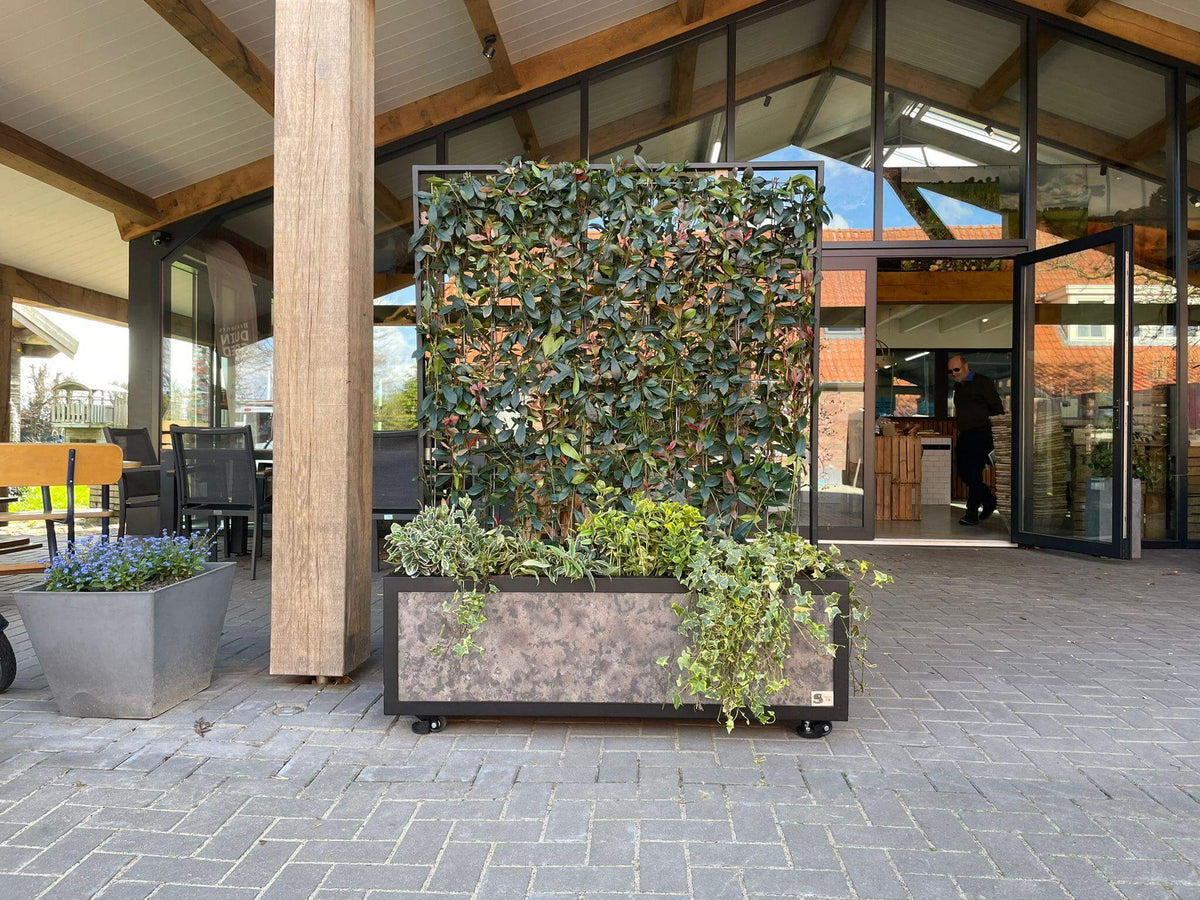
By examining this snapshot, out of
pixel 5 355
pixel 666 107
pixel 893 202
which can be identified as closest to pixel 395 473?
pixel 666 107

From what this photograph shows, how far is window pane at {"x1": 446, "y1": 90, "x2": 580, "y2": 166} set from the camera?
6828mm

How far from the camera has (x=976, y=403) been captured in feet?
26.1

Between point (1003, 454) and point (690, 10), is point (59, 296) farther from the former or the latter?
point (1003, 454)

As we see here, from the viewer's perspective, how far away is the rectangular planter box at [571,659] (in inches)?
90.4

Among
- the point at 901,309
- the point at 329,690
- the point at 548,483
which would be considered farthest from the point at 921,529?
the point at 329,690

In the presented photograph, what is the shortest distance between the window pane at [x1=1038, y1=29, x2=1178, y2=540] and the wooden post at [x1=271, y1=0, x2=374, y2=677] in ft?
19.4

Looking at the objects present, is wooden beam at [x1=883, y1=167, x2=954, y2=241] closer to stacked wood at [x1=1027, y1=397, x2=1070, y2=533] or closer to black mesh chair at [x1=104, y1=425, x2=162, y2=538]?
stacked wood at [x1=1027, y1=397, x2=1070, y2=533]

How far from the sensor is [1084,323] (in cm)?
603

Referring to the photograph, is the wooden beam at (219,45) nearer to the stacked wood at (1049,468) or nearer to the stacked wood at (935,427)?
the stacked wood at (1049,468)

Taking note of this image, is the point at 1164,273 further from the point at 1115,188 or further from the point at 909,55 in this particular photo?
the point at 909,55

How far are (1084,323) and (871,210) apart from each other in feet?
5.95

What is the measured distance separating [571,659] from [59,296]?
10513 millimetres

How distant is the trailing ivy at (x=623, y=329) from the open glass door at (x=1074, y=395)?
167 inches

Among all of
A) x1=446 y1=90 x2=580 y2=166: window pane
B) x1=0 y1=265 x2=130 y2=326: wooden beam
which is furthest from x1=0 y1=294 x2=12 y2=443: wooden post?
x1=446 y1=90 x2=580 y2=166: window pane
